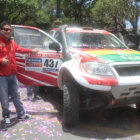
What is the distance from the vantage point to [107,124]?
12.5ft

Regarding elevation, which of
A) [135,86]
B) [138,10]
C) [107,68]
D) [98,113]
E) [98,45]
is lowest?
[98,113]

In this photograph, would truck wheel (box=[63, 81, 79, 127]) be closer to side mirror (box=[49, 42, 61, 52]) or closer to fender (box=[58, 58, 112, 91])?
fender (box=[58, 58, 112, 91])

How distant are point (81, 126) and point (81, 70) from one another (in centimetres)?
113

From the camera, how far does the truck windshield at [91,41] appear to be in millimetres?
4227

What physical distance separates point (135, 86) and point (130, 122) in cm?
111

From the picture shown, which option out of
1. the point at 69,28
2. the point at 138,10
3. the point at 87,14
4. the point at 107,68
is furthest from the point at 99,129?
the point at 87,14

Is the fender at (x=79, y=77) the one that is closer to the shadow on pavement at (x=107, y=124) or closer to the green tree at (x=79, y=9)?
the shadow on pavement at (x=107, y=124)

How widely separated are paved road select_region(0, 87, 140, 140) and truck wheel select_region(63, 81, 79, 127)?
22 cm

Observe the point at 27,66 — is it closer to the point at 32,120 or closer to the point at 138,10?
the point at 32,120

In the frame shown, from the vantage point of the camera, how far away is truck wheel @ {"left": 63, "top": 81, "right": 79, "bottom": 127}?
10.9ft

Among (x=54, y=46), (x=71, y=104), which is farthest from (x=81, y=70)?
(x=54, y=46)

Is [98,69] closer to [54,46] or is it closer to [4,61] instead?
[54,46]

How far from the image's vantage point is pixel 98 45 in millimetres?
4352

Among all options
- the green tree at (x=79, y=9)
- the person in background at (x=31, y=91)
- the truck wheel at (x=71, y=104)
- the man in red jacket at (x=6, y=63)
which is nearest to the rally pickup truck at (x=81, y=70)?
the truck wheel at (x=71, y=104)
